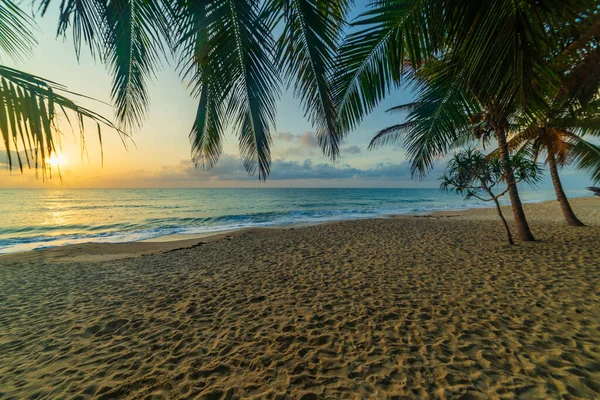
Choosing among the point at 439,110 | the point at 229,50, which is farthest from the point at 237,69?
the point at 439,110

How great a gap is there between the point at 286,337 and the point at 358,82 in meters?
3.25

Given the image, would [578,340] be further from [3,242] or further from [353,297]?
[3,242]

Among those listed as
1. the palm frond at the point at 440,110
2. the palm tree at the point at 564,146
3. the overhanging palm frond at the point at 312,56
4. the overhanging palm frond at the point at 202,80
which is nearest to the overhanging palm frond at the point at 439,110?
the palm frond at the point at 440,110

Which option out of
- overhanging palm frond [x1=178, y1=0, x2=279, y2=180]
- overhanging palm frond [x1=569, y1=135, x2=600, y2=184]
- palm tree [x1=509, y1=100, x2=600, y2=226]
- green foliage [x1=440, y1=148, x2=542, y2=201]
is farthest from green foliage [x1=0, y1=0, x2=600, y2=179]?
overhanging palm frond [x1=569, y1=135, x2=600, y2=184]

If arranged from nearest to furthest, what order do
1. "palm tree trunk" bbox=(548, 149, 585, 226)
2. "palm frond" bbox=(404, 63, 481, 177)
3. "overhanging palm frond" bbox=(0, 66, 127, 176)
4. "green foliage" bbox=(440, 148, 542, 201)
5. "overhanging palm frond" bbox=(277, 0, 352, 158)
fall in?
"overhanging palm frond" bbox=(0, 66, 127, 176)
"overhanging palm frond" bbox=(277, 0, 352, 158)
"palm frond" bbox=(404, 63, 481, 177)
"green foliage" bbox=(440, 148, 542, 201)
"palm tree trunk" bbox=(548, 149, 585, 226)

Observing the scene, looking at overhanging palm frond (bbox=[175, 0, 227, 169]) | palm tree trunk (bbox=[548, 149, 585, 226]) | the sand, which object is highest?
overhanging palm frond (bbox=[175, 0, 227, 169])

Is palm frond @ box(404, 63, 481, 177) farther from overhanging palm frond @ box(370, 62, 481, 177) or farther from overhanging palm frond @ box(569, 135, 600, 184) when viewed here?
overhanging palm frond @ box(569, 135, 600, 184)

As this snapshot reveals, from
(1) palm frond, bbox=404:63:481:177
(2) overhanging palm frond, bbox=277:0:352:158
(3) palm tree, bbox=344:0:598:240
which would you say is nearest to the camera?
(3) palm tree, bbox=344:0:598:240

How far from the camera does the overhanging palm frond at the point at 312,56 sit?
2162 millimetres

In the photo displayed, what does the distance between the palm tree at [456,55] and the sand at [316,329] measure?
7.95ft

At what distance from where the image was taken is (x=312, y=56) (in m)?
2.22

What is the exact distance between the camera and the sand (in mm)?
2348

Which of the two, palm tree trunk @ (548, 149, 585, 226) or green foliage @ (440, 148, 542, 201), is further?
palm tree trunk @ (548, 149, 585, 226)

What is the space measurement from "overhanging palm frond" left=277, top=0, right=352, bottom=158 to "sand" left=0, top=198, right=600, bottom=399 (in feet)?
7.66
